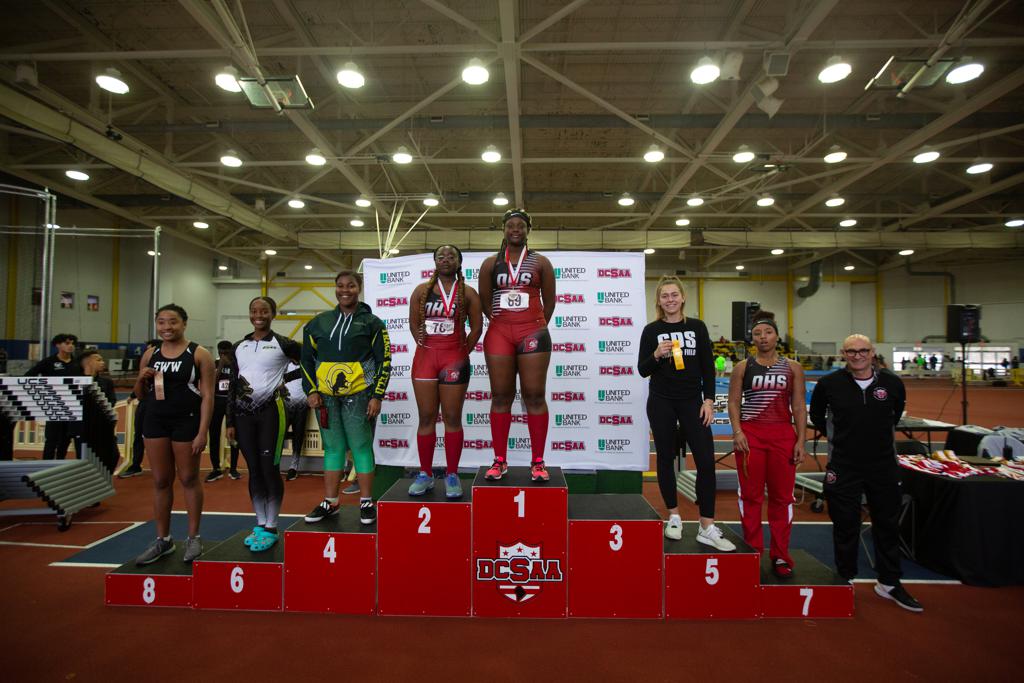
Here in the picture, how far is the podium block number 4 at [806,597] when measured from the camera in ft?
9.66

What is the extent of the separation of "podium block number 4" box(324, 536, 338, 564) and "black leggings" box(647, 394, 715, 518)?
2.24 m

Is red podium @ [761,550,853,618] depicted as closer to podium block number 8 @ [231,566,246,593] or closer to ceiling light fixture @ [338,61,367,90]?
podium block number 8 @ [231,566,246,593]

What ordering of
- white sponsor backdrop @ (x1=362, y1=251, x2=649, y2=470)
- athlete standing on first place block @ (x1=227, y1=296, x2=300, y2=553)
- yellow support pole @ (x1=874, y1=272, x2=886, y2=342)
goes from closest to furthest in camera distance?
athlete standing on first place block @ (x1=227, y1=296, x2=300, y2=553) < white sponsor backdrop @ (x1=362, y1=251, x2=649, y2=470) < yellow support pole @ (x1=874, y1=272, x2=886, y2=342)

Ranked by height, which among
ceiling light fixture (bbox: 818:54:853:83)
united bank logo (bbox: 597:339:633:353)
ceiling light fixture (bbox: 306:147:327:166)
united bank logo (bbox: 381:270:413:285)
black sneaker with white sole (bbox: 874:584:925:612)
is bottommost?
black sneaker with white sole (bbox: 874:584:925:612)

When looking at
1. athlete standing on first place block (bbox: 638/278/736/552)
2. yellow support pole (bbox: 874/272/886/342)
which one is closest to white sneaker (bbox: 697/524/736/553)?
athlete standing on first place block (bbox: 638/278/736/552)

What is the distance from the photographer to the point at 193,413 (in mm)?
3244

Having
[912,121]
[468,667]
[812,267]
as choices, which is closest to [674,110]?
[912,121]

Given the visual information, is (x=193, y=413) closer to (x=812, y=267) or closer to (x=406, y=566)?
(x=406, y=566)

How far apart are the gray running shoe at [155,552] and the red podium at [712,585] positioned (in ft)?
11.5

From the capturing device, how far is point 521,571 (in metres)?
2.92

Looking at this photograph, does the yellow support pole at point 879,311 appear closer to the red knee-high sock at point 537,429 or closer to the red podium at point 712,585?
the red podium at point 712,585

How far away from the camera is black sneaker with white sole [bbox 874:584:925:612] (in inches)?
119

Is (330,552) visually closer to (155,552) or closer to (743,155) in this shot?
(155,552)

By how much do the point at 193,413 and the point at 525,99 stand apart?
26.0 ft
